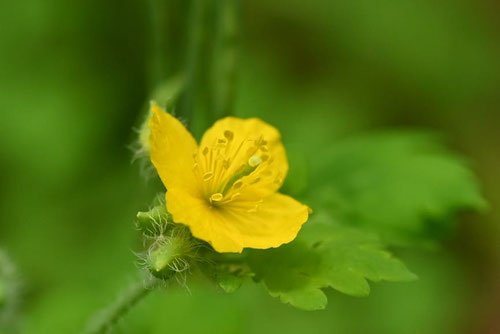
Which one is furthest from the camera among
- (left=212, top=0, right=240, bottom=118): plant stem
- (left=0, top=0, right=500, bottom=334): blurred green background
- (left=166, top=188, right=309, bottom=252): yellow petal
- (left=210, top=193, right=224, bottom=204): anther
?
(left=0, top=0, right=500, bottom=334): blurred green background

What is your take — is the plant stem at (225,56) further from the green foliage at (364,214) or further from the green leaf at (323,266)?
the green leaf at (323,266)

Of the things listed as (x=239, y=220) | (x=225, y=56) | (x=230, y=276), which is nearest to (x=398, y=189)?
(x=225, y=56)

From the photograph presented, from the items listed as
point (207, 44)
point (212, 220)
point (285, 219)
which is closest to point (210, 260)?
point (212, 220)

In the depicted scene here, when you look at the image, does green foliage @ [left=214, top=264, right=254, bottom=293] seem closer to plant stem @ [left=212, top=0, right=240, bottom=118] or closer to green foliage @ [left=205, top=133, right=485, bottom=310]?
green foliage @ [left=205, top=133, right=485, bottom=310]

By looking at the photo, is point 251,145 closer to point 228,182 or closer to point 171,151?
point 228,182

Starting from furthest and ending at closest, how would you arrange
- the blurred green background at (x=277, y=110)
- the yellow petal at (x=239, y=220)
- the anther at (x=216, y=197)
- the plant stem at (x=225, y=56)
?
the blurred green background at (x=277, y=110) < the plant stem at (x=225, y=56) < the anther at (x=216, y=197) < the yellow petal at (x=239, y=220)

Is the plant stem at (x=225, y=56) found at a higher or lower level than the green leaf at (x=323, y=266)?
higher

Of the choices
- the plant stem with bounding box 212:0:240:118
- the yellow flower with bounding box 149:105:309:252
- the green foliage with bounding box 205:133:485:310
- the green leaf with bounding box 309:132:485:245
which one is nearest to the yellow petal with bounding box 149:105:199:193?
the yellow flower with bounding box 149:105:309:252

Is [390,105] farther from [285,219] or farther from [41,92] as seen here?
[285,219]

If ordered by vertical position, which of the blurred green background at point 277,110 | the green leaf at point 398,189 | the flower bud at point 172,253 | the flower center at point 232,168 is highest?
the flower center at point 232,168

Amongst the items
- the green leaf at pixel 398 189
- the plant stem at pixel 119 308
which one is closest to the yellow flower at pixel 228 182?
the plant stem at pixel 119 308
